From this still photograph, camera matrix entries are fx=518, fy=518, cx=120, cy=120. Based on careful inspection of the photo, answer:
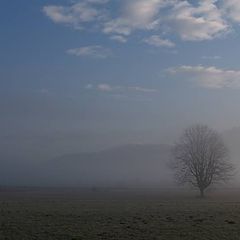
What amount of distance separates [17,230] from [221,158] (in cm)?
6912

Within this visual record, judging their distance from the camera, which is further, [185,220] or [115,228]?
[185,220]

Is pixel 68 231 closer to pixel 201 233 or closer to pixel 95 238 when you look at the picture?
pixel 95 238

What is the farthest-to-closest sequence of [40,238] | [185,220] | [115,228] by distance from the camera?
[185,220]
[115,228]
[40,238]

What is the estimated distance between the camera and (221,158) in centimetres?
9075

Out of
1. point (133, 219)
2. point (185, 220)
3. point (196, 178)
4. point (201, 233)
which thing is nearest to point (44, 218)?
point (133, 219)

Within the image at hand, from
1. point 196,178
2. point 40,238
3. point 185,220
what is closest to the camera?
point 40,238

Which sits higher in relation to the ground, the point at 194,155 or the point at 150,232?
the point at 194,155

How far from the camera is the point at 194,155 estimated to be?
9050 centimetres

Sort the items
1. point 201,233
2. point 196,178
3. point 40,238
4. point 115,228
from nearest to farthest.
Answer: point 40,238
point 201,233
point 115,228
point 196,178

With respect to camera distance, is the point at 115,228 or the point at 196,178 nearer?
the point at 115,228

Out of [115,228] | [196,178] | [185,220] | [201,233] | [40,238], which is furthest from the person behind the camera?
[196,178]

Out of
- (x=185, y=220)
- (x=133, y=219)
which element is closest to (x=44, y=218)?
(x=133, y=219)

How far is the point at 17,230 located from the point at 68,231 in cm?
256

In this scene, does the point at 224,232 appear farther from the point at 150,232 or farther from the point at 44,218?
the point at 44,218
